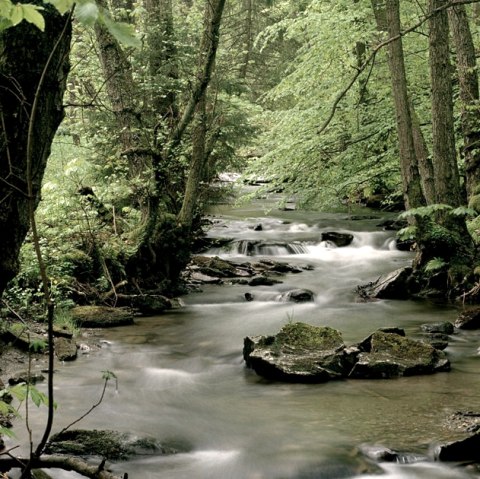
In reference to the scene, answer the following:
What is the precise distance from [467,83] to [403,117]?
139 cm

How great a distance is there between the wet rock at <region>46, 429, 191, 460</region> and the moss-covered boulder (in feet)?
6.58

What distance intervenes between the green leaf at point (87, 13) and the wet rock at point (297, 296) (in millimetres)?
9623

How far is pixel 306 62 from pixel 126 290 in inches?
258

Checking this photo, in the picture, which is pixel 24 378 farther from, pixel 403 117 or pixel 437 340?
pixel 403 117

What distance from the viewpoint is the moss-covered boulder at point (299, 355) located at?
6.55 meters

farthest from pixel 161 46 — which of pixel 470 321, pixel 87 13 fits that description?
pixel 87 13

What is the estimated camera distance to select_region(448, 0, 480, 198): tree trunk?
34.2 feet

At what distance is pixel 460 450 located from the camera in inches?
176

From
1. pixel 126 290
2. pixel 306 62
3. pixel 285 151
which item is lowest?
pixel 126 290

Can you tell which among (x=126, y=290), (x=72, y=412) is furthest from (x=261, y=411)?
(x=126, y=290)

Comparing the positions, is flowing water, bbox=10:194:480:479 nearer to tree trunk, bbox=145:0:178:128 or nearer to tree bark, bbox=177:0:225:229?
tree bark, bbox=177:0:225:229

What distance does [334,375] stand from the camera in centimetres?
656

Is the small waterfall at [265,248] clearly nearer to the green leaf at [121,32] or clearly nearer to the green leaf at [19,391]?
the green leaf at [19,391]

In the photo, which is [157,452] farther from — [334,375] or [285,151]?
[285,151]
